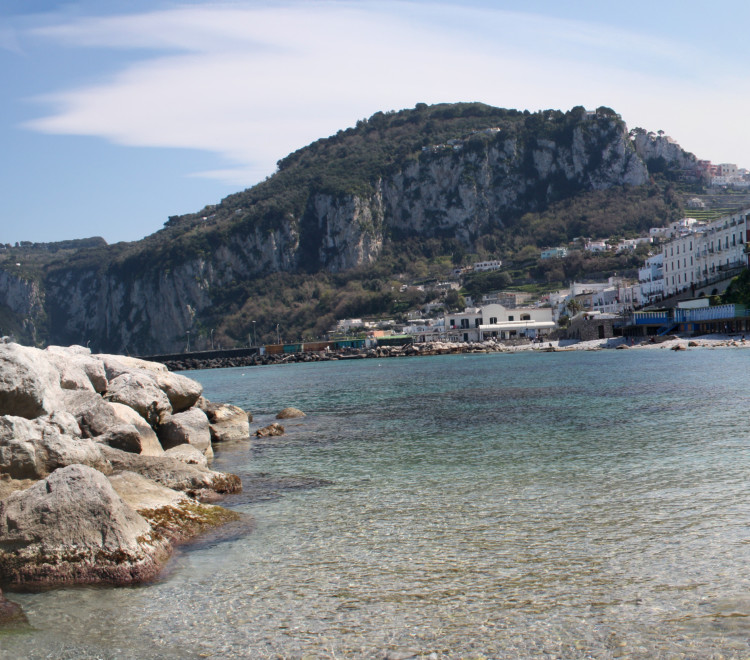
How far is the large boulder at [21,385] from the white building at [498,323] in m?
104

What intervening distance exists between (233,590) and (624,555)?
185 inches

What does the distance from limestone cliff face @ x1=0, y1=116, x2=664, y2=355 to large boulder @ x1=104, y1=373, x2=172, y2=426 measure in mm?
167982

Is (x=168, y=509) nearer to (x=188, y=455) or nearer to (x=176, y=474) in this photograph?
(x=176, y=474)

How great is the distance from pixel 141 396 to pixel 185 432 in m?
1.46

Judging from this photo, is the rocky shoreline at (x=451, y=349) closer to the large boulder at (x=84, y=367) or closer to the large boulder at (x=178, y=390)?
the large boulder at (x=178, y=390)

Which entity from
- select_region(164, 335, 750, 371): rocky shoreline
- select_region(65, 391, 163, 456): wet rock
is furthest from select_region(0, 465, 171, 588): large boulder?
select_region(164, 335, 750, 371): rocky shoreline

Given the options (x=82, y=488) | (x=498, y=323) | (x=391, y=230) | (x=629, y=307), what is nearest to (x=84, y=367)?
(x=82, y=488)

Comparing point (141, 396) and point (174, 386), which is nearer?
point (141, 396)

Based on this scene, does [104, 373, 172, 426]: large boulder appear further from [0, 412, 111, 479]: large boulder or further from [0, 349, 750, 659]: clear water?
[0, 412, 111, 479]: large boulder

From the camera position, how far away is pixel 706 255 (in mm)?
86250

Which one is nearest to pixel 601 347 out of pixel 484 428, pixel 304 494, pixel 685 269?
pixel 685 269

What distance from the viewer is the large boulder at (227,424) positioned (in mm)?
23781

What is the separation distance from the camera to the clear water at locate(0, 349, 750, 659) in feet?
22.8

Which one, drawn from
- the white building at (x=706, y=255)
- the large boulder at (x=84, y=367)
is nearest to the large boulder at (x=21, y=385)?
the large boulder at (x=84, y=367)
